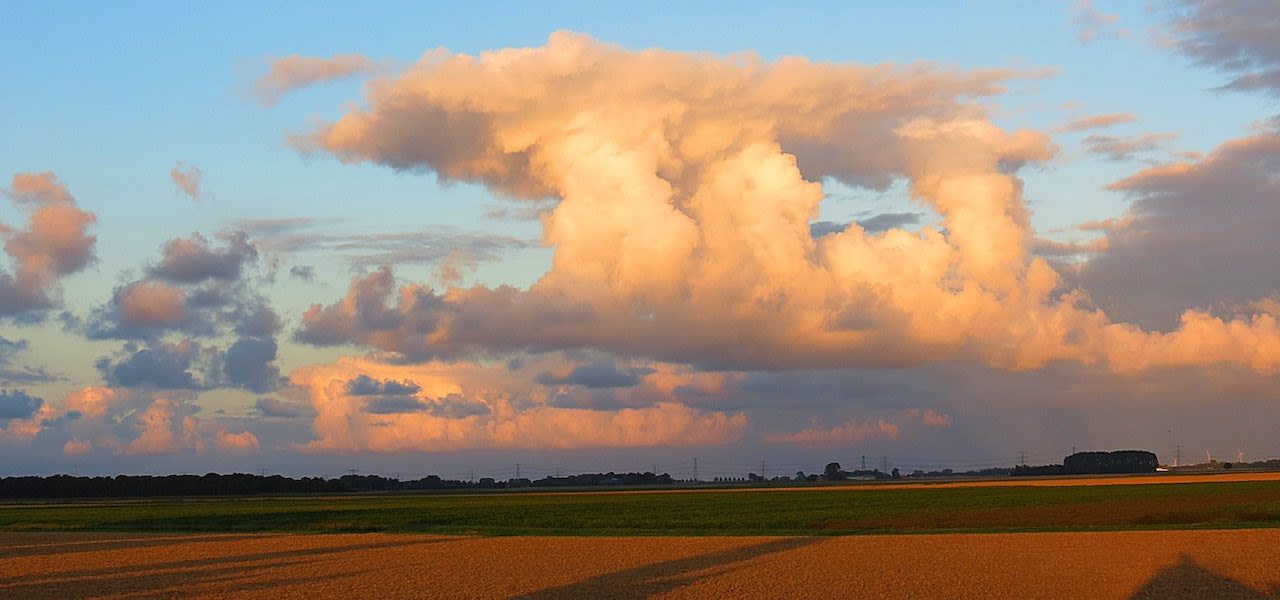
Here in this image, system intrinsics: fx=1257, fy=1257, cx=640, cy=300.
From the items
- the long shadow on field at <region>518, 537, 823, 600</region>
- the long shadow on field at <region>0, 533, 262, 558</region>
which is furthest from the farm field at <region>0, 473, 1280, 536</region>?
the long shadow on field at <region>518, 537, 823, 600</region>

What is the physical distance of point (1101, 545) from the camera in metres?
42.3

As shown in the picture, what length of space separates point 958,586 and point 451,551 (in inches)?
791

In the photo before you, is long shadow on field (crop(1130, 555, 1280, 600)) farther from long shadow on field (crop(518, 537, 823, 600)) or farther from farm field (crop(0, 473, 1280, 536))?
farm field (crop(0, 473, 1280, 536))

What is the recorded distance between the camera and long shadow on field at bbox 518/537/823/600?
101 ft

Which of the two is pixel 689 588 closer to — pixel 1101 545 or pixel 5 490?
pixel 1101 545

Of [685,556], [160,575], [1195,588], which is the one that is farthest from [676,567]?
[160,575]

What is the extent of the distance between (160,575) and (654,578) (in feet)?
48.6

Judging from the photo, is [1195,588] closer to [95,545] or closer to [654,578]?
[654,578]

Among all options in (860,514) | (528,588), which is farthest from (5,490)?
(528,588)

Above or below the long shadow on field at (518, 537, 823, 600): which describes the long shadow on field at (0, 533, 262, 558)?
above

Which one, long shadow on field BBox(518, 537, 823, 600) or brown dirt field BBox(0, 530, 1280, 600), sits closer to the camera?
long shadow on field BBox(518, 537, 823, 600)

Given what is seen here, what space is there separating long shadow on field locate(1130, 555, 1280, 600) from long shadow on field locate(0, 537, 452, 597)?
21.8m

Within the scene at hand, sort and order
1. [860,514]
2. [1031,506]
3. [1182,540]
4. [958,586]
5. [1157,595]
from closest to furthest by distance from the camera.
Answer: [1157,595] < [958,586] < [1182,540] < [860,514] < [1031,506]

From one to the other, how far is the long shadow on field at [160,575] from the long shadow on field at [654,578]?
315 inches
